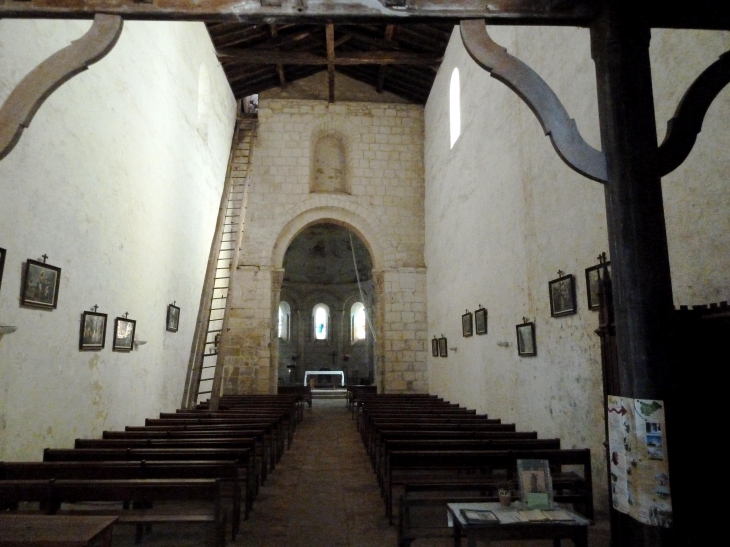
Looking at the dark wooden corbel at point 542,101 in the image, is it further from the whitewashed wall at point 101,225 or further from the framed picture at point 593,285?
the whitewashed wall at point 101,225

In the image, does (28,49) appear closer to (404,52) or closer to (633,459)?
(633,459)

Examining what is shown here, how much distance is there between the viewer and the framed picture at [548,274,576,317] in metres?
5.83

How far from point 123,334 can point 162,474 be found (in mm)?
3584

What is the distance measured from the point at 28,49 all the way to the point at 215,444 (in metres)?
4.14

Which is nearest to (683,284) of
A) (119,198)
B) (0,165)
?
(0,165)

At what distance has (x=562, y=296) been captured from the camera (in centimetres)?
604

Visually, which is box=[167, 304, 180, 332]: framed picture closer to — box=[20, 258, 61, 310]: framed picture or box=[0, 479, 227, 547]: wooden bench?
box=[20, 258, 61, 310]: framed picture

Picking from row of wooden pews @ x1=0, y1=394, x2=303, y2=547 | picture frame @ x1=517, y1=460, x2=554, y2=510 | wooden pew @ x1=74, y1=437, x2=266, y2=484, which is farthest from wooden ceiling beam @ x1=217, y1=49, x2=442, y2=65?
picture frame @ x1=517, y1=460, x2=554, y2=510

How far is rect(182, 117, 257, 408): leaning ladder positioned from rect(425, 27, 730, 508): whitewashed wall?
5.28 meters

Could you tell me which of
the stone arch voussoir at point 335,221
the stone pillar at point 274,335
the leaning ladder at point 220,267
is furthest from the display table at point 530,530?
the stone arch voussoir at point 335,221

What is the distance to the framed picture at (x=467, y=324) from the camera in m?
9.90

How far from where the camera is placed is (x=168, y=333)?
9266mm

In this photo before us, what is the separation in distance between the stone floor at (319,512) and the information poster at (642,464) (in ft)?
5.24

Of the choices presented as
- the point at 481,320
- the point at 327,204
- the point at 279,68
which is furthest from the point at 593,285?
the point at 279,68
